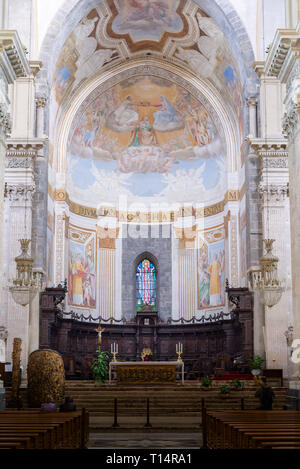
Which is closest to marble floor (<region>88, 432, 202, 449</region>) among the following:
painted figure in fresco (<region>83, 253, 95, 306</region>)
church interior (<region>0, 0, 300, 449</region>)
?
church interior (<region>0, 0, 300, 449</region>)

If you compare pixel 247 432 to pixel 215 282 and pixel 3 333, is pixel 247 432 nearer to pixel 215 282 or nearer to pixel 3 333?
pixel 3 333

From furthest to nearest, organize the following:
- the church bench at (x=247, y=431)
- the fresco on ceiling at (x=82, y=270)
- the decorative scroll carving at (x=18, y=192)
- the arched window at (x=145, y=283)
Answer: the arched window at (x=145, y=283) → the fresco on ceiling at (x=82, y=270) → the decorative scroll carving at (x=18, y=192) → the church bench at (x=247, y=431)

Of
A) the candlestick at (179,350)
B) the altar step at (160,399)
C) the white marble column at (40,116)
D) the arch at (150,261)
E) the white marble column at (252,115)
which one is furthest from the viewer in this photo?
the arch at (150,261)

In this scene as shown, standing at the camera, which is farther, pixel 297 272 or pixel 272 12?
pixel 272 12

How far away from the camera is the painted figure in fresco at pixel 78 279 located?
32578mm

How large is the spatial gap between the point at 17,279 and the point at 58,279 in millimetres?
8084

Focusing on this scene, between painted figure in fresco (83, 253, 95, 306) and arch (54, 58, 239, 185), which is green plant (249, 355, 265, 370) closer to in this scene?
arch (54, 58, 239, 185)

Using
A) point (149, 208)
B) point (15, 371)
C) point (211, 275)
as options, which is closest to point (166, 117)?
point (149, 208)

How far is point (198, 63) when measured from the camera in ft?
106

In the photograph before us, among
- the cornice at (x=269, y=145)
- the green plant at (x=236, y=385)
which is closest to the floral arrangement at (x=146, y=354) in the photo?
the green plant at (x=236, y=385)

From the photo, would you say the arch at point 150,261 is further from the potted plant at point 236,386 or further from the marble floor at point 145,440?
the marble floor at point 145,440

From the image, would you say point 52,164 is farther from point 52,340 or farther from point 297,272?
point 297,272

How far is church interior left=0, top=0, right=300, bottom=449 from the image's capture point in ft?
63.9
